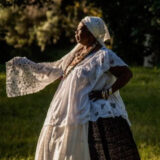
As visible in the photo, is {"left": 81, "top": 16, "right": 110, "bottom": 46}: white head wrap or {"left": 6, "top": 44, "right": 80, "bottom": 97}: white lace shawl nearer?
{"left": 81, "top": 16, "right": 110, "bottom": 46}: white head wrap

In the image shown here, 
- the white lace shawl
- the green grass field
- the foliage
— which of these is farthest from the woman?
the foliage

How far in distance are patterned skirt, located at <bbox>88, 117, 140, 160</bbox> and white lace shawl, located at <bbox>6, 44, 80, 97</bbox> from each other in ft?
2.40

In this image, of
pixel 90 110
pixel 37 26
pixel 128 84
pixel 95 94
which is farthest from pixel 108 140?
pixel 37 26

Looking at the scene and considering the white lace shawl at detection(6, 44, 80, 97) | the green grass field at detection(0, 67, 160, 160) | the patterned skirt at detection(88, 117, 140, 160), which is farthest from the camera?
the green grass field at detection(0, 67, 160, 160)

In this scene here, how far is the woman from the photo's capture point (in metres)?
5.54

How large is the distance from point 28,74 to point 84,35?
2.90ft

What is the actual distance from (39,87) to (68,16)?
93.0 feet

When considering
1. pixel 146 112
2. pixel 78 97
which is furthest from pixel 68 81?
pixel 146 112

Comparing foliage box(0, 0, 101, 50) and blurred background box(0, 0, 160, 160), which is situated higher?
foliage box(0, 0, 101, 50)

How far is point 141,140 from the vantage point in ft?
29.7

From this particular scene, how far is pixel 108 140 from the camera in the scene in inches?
223

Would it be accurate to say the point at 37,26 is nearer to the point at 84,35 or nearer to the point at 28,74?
the point at 28,74

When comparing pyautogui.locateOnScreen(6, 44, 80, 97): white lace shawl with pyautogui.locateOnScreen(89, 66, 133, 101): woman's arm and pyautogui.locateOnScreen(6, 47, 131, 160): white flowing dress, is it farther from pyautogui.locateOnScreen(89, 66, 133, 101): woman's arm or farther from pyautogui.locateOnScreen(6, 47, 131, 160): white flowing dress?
pyautogui.locateOnScreen(89, 66, 133, 101): woman's arm

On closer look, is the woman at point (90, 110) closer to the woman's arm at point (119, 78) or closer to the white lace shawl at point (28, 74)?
the woman's arm at point (119, 78)
